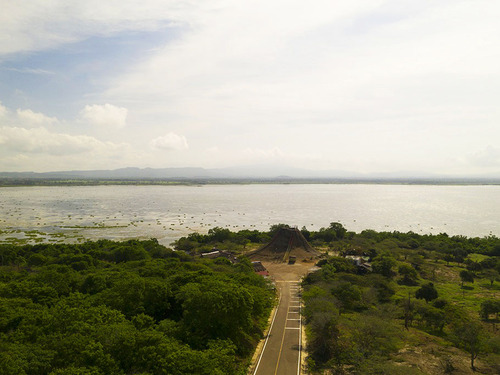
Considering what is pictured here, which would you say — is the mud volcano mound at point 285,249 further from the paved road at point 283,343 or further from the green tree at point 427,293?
the green tree at point 427,293

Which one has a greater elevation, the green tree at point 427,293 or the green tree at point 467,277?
the green tree at point 427,293

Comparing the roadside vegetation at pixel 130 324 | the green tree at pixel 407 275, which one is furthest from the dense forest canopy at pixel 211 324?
the green tree at pixel 407 275

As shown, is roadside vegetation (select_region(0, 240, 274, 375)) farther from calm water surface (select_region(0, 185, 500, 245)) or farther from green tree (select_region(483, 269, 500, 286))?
calm water surface (select_region(0, 185, 500, 245))

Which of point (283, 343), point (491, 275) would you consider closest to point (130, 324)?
point (283, 343)

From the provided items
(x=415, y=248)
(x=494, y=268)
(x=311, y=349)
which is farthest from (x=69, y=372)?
(x=415, y=248)

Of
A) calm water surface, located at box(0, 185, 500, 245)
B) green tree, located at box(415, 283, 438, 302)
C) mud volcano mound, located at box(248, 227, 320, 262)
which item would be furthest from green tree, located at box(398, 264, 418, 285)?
calm water surface, located at box(0, 185, 500, 245)

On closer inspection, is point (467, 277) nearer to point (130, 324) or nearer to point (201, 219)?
point (130, 324)
